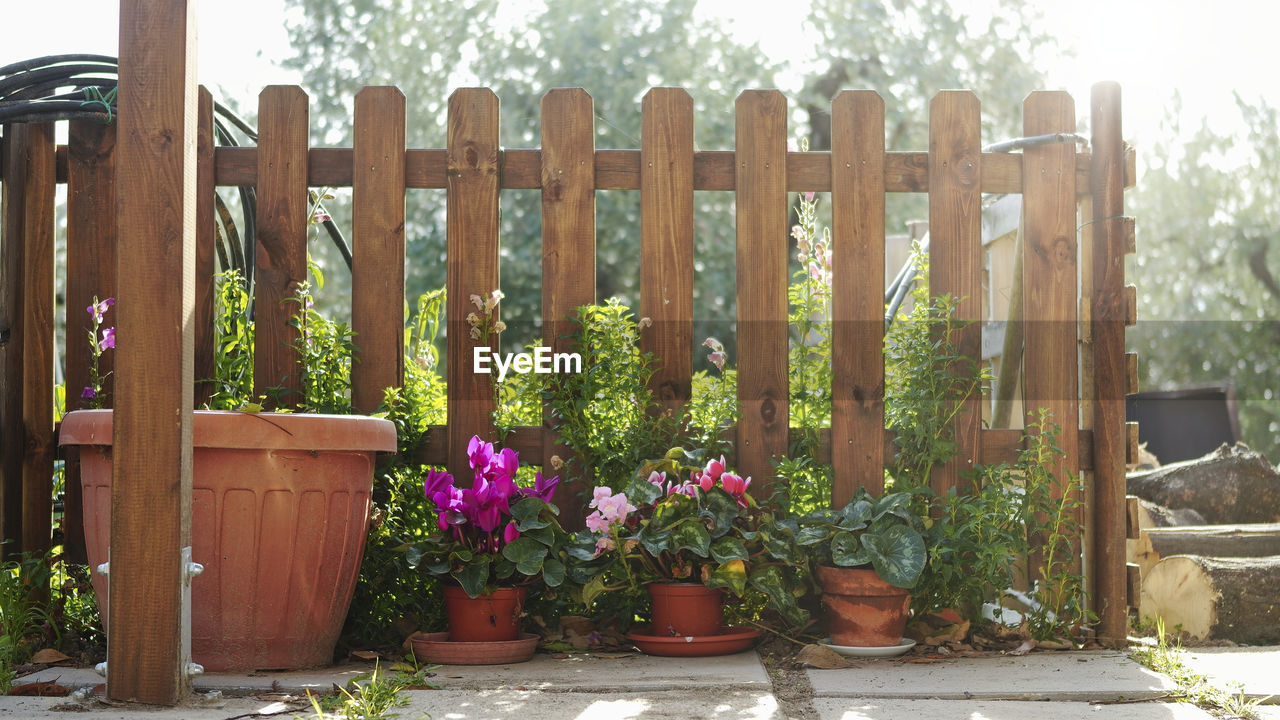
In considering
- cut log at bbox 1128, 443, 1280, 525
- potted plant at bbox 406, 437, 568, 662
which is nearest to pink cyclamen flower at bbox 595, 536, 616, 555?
potted plant at bbox 406, 437, 568, 662

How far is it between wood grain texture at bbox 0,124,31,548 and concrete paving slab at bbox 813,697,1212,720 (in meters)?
2.37

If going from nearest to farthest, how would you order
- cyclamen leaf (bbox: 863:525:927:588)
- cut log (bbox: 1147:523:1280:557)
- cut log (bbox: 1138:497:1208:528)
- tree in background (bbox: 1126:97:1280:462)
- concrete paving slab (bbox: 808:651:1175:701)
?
1. concrete paving slab (bbox: 808:651:1175:701)
2. cyclamen leaf (bbox: 863:525:927:588)
3. cut log (bbox: 1147:523:1280:557)
4. cut log (bbox: 1138:497:1208:528)
5. tree in background (bbox: 1126:97:1280:462)

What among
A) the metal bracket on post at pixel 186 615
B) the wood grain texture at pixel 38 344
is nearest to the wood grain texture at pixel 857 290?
the metal bracket on post at pixel 186 615

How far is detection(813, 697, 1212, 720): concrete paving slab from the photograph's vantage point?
7.02ft

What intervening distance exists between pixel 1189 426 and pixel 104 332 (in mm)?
7747

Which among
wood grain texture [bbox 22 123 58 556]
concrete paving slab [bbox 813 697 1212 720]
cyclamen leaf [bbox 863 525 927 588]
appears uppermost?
wood grain texture [bbox 22 123 58 556]

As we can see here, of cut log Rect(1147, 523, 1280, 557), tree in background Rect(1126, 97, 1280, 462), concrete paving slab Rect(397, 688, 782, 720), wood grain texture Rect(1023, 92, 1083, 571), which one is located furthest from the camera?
tree in background Rect(1126, 97, 1280, 462)

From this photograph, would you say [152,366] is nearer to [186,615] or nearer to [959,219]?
[186,615]

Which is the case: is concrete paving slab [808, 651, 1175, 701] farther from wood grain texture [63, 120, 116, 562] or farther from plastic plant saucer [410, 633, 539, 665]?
wood grain texture [63, 120, 116, 562]

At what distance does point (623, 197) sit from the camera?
11875 millimetres

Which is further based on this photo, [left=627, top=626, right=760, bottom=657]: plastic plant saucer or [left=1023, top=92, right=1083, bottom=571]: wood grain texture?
[left=1023, top=92, right=1083, bottom=571]: wood grain texture

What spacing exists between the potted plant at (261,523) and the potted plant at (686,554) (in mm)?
631

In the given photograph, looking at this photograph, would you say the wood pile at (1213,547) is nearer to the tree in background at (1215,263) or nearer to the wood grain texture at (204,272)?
the wood grain texture at (204,272)

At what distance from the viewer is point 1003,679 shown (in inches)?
100
